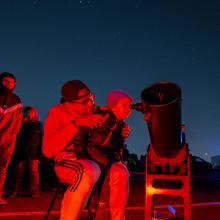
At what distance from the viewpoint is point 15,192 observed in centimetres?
835

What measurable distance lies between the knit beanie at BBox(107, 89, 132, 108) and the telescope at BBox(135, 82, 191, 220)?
0.55ft

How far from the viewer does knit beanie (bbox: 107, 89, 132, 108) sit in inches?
175

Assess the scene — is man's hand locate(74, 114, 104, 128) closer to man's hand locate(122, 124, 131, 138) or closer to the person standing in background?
man's hand locate(122, 124, 131, 138)

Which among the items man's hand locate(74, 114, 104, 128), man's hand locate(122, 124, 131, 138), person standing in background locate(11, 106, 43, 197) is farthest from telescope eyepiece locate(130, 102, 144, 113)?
person standing in background locate(11, 106, 43, 197)

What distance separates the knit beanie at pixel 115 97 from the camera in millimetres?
4434

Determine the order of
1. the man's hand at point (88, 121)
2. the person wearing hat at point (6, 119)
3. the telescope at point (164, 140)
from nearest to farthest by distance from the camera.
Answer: the man's hand at point (88, 121), the telescope at point (164, 140), the person wearing hat at point (6, 119)

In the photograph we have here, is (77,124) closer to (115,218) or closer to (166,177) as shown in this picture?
(115,218)

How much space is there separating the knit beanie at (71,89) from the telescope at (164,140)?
67 centimetres

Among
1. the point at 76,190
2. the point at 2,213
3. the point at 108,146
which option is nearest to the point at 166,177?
the point at 108,146

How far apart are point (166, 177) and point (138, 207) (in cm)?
320

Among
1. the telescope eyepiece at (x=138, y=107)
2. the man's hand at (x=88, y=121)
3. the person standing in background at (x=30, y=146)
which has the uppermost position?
the person standing in background at (x=30, y=146)

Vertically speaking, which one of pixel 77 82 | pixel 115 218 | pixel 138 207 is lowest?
pixel 115 218

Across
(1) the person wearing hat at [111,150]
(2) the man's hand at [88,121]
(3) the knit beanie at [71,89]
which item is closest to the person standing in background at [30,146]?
(1) the person wearing hat at [111,150]

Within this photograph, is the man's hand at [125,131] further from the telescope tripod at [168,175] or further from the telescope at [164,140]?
the telescope tripod at [168,175]
